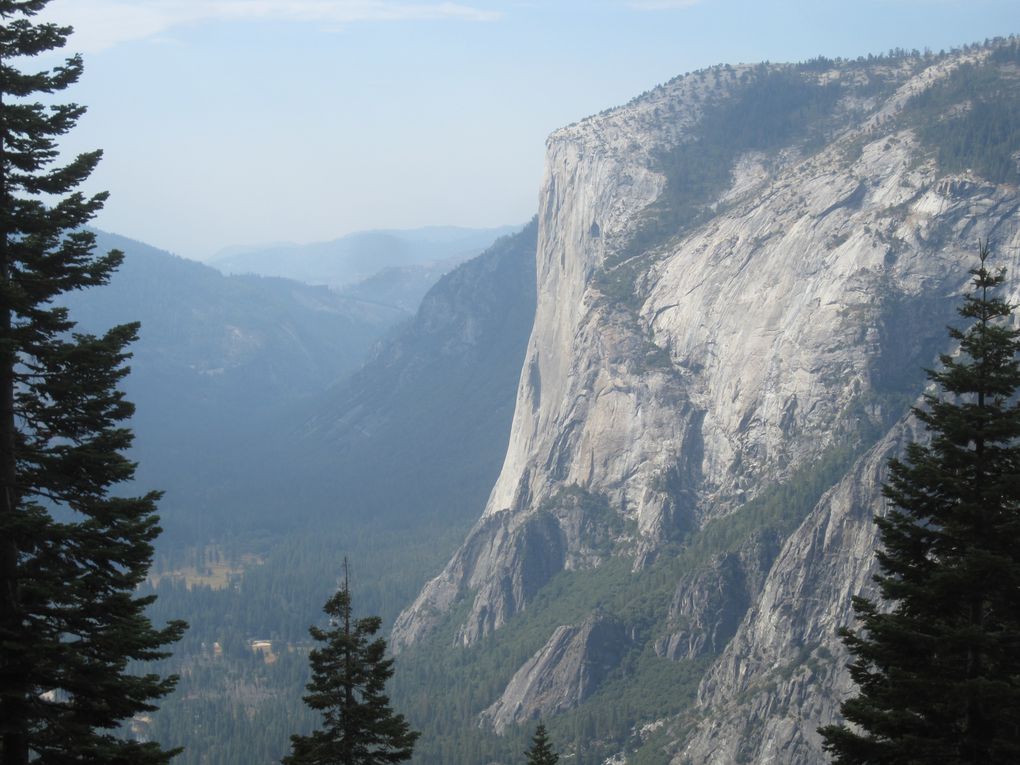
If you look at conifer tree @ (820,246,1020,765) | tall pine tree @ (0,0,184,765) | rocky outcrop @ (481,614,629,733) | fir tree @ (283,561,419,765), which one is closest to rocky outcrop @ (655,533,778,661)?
rocky outcrop @ (481,614,629,733)

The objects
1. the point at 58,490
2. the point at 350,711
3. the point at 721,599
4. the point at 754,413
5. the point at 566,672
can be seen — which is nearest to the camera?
the point at 58,490

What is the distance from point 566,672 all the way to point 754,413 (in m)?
41.9

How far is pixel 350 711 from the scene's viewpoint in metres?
34.4

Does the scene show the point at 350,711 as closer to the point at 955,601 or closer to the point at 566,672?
the point at 955,601

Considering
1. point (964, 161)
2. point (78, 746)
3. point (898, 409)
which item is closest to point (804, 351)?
point (898, 409)

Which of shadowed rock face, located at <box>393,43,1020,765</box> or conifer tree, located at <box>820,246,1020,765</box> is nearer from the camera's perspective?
conifer tree, located at <box>820,246,1020,765</box>

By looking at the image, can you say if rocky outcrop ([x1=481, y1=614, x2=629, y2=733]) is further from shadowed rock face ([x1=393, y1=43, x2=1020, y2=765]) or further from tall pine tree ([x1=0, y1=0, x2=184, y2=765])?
tall pine tree ([x1=0, y1=0, x2=184, y2=765])

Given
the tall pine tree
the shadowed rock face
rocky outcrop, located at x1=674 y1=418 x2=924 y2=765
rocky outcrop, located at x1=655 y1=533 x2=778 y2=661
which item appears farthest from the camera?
rocky outcrop, located at x1=655 y1=533 x2=778 y2=661

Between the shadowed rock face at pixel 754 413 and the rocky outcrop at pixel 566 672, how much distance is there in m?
0.34

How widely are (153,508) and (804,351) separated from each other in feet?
422

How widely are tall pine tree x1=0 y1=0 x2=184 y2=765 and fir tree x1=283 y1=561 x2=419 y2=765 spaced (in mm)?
6465

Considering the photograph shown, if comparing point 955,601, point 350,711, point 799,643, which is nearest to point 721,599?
point 799,643

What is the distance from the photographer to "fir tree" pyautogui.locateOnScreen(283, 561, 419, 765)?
34.4 metres

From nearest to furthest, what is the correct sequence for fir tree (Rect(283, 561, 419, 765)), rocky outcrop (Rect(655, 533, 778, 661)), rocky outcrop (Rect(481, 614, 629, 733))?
1. fir tree (Rect(283, 561, 419, 765))
2. rocky outcrop (Rect(655, 533, 778, 661))
3. rocky outcrop (Rect(481, 614, 629, 733))
